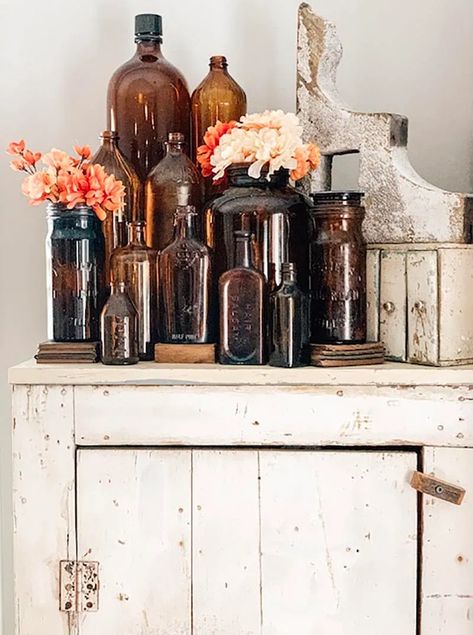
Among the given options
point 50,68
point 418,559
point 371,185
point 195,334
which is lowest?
point 418,559

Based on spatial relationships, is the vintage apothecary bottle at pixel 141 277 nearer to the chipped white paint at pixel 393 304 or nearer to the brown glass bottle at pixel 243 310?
the brown glass bottle at pixel 243 310

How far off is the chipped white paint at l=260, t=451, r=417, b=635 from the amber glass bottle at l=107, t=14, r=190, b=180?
57 cm

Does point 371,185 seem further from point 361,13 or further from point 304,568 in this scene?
point 304,568

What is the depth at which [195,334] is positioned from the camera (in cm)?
146

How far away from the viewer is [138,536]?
4.66 ft

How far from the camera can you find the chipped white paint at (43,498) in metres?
1.42

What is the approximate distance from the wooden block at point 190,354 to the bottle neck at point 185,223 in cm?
17

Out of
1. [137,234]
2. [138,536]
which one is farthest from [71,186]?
[138,536]

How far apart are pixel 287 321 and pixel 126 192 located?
0.37 m

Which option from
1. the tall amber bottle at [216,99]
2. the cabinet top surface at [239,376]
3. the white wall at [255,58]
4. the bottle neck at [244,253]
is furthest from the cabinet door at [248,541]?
the white wall at [255,58]

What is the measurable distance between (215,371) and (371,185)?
16.2 inches

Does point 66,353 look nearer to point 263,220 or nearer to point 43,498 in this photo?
point 43,498

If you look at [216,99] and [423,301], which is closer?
[423,301]

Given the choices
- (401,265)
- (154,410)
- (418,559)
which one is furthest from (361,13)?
(418,559)
